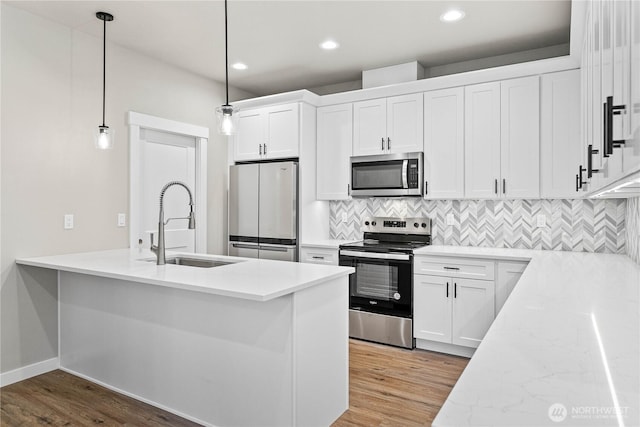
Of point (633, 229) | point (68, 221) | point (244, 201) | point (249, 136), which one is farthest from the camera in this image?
point (249, 136)

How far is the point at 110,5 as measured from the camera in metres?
3.03

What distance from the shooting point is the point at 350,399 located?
2.75 meters

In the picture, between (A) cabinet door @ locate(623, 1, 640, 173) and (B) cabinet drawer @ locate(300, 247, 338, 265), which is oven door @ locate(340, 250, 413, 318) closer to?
(B) cabinet drawer @ locate(300, 247, 338, 265)

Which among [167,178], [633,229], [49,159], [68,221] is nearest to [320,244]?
[167,178]

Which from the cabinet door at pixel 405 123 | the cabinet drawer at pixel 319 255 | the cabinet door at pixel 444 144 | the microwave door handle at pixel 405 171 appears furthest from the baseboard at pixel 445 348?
the cabinet door at pixel 405 123

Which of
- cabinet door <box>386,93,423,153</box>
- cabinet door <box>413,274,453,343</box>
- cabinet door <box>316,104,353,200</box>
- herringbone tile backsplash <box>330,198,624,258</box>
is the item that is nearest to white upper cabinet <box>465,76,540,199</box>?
herringbone tile backsplash <box>330,198,624,258</box>

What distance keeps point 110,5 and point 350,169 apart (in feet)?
8.16

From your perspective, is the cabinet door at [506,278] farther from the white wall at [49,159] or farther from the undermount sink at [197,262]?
the white wall at [49,159]

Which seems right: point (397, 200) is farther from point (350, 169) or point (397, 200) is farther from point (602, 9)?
point (602, 9)

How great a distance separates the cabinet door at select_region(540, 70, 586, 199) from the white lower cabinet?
32.8 inches

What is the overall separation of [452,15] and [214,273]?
2.54m

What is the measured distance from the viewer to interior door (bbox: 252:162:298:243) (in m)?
4.29

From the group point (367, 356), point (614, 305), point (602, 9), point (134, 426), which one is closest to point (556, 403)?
point (614, 305)

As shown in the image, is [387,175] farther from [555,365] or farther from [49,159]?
[555,365]
